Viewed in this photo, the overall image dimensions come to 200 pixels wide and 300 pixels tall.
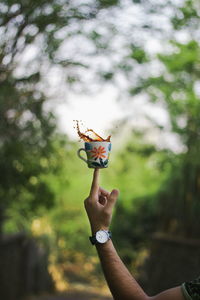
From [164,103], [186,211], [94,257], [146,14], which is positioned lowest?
[94,257]

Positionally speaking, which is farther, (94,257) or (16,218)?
(94,257)

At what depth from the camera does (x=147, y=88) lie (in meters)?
8.70

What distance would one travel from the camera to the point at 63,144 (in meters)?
8.76

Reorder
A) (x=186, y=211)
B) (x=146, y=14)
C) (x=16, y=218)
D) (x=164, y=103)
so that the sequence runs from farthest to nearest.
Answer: (x=16, y=218) → (x=164, y=103) → (x=186, y=211) → (x=146, y=14)

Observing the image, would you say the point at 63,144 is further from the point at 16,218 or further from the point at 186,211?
the point at 16,218

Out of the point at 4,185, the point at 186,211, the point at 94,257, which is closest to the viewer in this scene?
the point at 4,185

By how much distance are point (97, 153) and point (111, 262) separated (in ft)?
1.28

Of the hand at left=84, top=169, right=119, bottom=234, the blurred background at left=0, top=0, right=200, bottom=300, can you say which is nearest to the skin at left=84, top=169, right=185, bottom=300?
the hand at left=84, top=169, right=119, bottom=234

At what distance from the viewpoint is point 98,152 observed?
1.59m

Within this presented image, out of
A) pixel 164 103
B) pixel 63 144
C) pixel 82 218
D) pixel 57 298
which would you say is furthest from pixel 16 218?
pixel 82 218

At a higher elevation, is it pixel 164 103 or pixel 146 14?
pixel 146 14

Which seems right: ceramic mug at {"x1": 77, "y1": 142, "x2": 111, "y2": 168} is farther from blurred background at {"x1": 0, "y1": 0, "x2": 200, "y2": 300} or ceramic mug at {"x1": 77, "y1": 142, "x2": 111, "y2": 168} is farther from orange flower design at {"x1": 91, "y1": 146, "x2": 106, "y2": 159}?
blurred background at {"x1": 0, "y1": 0, "x2": 200, "y2": 300}

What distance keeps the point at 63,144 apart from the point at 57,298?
3.06m

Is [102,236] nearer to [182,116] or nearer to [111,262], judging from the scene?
[111,262]
